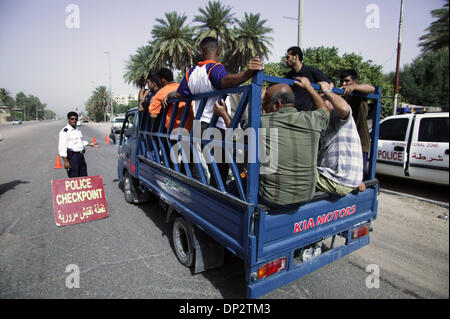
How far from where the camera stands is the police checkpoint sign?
4395 mm

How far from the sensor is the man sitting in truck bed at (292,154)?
2.02 metres

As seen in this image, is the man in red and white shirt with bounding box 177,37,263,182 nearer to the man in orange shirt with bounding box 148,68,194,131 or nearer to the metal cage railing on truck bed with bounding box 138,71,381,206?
the metal cage railing on truck bed with bounding box 138,71,381,206

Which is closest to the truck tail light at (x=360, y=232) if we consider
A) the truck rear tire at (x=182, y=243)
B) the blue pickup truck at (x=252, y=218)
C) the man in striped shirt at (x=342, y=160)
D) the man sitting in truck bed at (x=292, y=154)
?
the blue pickup truck at (x=252, y=218)

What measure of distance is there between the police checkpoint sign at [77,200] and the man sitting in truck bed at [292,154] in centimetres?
368

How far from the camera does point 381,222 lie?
449 centimetres

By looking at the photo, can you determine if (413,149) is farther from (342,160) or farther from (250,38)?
(250,38)

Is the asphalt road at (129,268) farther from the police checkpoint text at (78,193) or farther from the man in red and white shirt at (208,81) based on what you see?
the man in red and white shirt at (208,81)

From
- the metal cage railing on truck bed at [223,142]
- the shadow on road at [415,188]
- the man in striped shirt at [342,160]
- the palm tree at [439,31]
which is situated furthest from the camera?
the shadow on road at [415,188]

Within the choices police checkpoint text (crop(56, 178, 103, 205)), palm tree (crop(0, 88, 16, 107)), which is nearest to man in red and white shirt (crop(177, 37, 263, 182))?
police checkpoint text (crop(56, 178, 103, 205))

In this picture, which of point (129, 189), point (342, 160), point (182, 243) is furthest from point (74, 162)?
point (342, 160)

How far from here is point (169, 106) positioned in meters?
3.47
